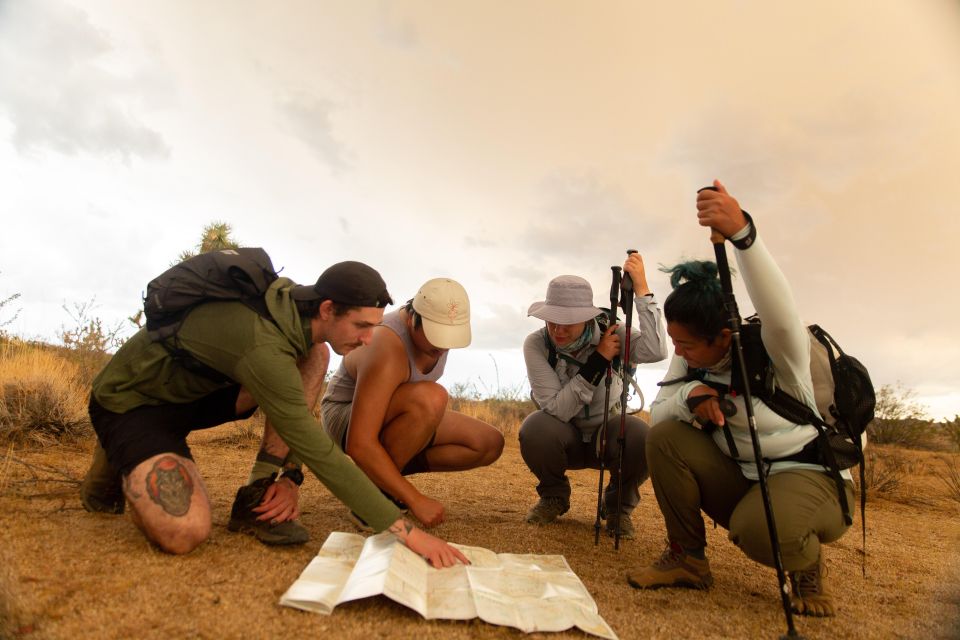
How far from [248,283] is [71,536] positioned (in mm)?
1373

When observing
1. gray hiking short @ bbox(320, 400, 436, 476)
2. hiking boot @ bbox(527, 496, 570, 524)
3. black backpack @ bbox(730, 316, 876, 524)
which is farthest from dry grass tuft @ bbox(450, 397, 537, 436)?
black backpack @ bbox(730, 316, 876, 524)

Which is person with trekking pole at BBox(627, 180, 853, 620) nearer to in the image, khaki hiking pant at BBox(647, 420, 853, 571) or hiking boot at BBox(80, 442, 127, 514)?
khaki hiking pant at BBox(647, 420, 853, 571)

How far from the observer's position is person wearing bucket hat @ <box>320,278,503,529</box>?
11.1 feet

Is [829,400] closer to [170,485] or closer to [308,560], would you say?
[308,560]

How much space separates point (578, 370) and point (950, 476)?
6.20 metres

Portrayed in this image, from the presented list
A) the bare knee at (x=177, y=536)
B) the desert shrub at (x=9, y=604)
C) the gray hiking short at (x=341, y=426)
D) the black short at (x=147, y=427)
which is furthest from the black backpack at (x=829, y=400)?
the desert shrub at (x=9, y=604)

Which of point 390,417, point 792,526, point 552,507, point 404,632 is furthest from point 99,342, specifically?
point 792,526

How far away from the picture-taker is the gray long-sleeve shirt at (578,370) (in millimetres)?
3893

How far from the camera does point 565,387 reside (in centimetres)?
402

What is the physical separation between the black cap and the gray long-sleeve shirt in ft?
4.98

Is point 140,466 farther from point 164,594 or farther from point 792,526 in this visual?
point 792,526

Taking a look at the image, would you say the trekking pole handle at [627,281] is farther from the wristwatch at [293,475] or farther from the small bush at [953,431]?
the small bush at [953,431]

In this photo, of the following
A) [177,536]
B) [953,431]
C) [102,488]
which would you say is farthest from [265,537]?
[953,431]

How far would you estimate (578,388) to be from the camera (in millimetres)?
3961
